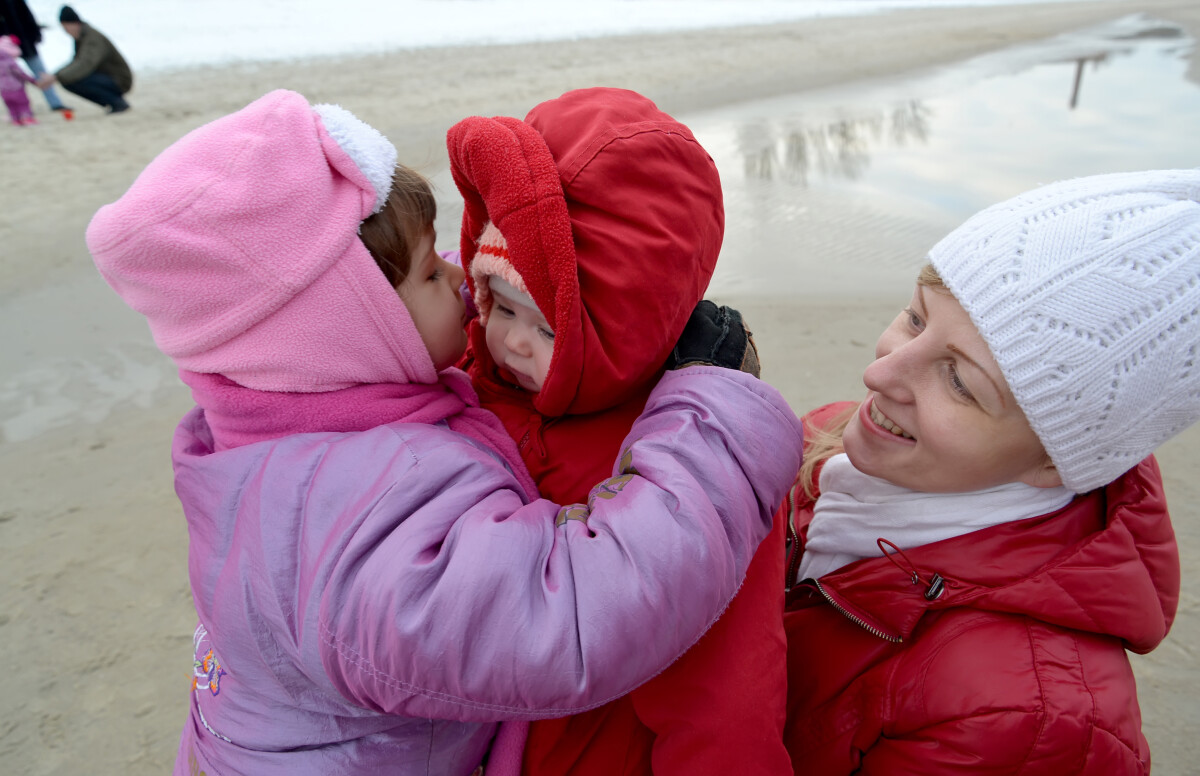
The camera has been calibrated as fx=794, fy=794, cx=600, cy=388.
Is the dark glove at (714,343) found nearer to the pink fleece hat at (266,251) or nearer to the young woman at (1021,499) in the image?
the young woman at (1021,499)

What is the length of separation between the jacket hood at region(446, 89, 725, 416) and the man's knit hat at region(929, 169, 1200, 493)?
1.62ft

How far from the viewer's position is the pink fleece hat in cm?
119

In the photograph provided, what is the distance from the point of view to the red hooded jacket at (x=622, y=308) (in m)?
1.30

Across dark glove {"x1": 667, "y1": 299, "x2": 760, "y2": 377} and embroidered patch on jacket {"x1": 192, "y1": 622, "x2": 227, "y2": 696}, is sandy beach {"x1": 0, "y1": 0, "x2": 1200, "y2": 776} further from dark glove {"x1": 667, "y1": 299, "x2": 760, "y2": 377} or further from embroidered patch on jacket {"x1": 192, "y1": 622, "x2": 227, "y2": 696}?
embroidered patch on jacket {"x1": 192, "y1": 622, "x2": 227, "y2": 696}

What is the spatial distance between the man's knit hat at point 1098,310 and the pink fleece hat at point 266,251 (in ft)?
3.22

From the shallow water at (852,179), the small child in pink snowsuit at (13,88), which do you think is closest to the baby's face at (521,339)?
the shallow water at (852,179)

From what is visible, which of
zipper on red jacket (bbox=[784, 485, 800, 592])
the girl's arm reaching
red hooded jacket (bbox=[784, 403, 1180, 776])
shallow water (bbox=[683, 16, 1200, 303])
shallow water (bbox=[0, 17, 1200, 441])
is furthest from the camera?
shallow water (bbox=[683, 16, 1200, 303])

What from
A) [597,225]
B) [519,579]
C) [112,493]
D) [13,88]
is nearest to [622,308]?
[597,225]

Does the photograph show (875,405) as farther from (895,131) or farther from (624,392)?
(895,131)

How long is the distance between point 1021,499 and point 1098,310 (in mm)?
379

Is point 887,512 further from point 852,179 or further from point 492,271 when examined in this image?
point 852,179

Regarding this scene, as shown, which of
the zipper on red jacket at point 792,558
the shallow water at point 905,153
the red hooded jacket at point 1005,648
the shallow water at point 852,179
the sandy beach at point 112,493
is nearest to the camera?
the red hooded jacket at point 1005,648

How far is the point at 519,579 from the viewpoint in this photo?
3.57ft

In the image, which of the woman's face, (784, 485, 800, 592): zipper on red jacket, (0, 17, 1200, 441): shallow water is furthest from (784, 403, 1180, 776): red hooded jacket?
(0, 17, 1200, 441): shallow water
